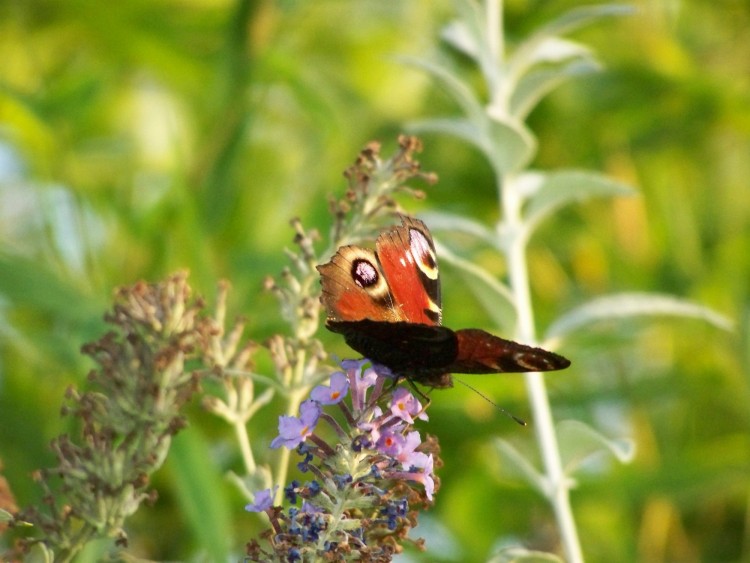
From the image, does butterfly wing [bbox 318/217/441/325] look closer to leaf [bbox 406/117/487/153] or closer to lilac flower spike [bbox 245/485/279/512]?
lilac flower spike [bbox 245/485/279/512]

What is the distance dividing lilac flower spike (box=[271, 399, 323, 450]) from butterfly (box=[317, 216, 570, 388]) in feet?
0.47

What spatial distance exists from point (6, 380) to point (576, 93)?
1428 millimetres

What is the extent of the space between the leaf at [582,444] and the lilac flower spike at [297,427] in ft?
1.49

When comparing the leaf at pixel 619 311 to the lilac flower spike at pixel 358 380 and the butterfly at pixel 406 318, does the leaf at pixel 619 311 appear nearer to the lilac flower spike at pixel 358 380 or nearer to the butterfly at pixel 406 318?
the butterfly at pixel 406 318

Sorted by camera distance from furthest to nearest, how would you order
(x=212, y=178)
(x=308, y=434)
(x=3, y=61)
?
(x=3, y=61), (x=212, y=178), (x=308, y=434)

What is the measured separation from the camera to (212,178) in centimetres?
200

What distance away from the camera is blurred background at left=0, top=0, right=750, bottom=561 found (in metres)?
2.00

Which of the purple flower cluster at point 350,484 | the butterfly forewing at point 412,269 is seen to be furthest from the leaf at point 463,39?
the purple flower cluster at point 350,484

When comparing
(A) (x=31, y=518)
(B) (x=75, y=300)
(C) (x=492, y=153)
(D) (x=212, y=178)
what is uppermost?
(D) (x=212, y=178)

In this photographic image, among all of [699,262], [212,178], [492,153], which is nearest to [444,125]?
[492,153]

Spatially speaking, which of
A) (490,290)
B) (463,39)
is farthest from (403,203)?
(490,290)

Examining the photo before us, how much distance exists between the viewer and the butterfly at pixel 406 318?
110cm

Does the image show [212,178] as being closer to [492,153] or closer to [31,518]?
[492,153]

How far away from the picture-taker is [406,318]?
124cm
